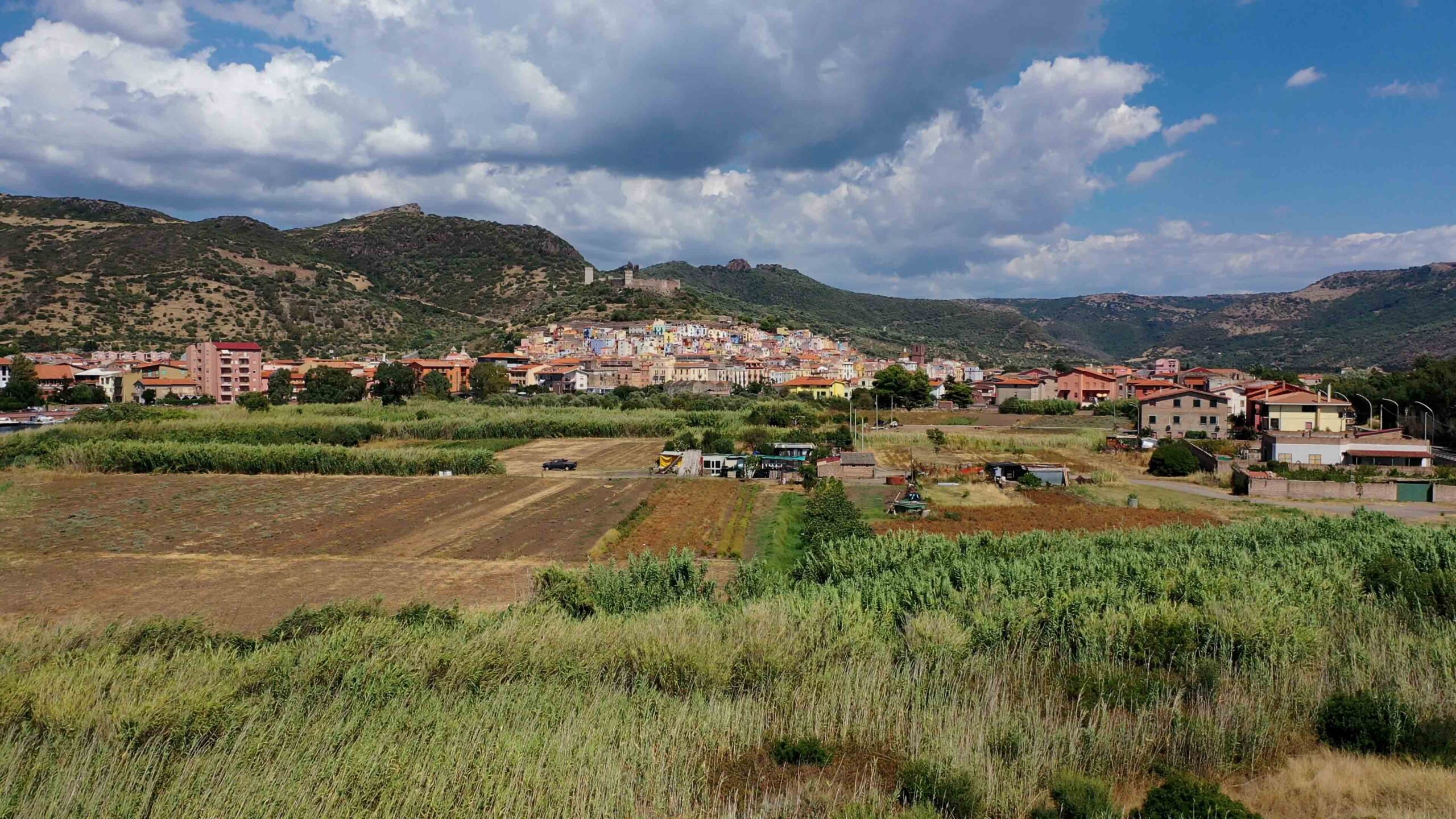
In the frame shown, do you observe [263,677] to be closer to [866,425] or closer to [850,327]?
[866,425]

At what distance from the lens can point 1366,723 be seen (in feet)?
24.6

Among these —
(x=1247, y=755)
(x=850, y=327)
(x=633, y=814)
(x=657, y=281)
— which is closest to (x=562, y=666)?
(x=633, y=814)

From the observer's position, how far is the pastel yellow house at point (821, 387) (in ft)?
274

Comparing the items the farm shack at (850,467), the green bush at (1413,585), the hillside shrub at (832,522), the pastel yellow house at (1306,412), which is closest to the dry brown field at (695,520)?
the hillside shrub at (832,522)

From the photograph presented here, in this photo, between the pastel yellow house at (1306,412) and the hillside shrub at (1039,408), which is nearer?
the pastel yellow house at (1306,412)

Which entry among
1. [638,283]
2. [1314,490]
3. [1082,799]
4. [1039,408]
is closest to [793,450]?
[1314,490]

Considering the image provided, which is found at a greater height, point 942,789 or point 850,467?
point 942,789

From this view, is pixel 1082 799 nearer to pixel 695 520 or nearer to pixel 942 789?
pixel 942 789

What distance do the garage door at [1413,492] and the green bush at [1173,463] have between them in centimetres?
772

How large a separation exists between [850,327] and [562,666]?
187220mm

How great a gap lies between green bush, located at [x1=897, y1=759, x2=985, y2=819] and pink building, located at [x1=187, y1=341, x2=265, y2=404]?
7717cm

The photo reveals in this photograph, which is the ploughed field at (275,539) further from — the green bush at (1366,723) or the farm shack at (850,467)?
the green bush at (1366,723)

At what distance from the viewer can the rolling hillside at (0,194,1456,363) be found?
93.4 metres

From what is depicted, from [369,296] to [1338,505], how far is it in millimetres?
128212
